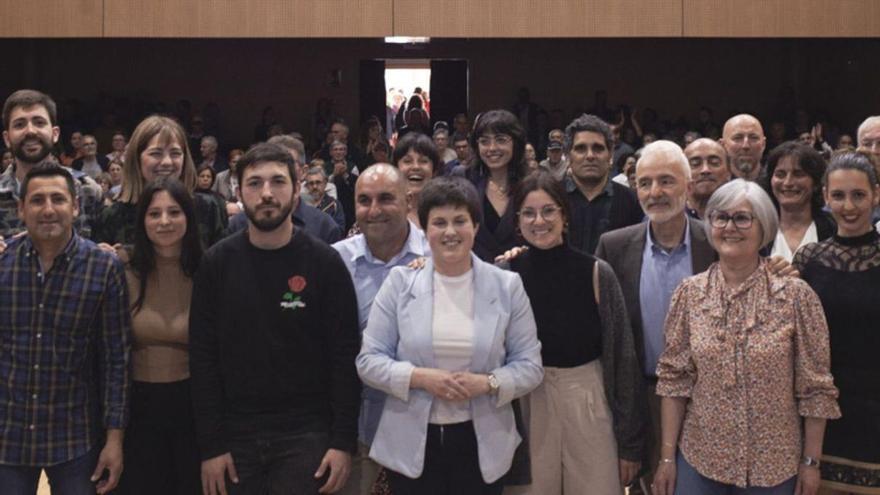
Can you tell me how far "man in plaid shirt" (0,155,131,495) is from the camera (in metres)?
3.07

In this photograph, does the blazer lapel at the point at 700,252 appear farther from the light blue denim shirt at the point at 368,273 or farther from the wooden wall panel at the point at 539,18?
the wooden wall panel at the point at 539,18

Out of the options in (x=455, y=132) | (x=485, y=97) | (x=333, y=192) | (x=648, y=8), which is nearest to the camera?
(x=333, y=192)

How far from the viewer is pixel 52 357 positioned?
3.08 meters

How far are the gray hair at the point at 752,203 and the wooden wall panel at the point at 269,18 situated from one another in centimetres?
765

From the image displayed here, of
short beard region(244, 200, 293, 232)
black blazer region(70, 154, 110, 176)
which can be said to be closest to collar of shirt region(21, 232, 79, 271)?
short beard region(244, 200, 293, 232)

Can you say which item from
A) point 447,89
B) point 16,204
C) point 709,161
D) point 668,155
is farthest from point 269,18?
point 668,155

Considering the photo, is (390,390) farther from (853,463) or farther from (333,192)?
(333,192)

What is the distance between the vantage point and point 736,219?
3033 millimetres

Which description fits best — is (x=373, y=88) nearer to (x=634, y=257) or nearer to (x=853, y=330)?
(x=634, y=257)

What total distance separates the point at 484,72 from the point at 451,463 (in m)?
10.3

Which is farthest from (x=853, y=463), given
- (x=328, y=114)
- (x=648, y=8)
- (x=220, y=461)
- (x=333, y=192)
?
(x=328, y=114)

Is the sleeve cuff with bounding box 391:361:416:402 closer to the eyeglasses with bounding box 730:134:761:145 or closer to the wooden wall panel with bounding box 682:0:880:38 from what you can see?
the eyeglasses with bounding box 730:134:761:145

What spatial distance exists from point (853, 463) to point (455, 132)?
897 centimetres

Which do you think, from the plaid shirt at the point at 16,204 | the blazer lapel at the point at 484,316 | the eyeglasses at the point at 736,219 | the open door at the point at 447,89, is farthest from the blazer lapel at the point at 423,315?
the open door at the point at 447,89
